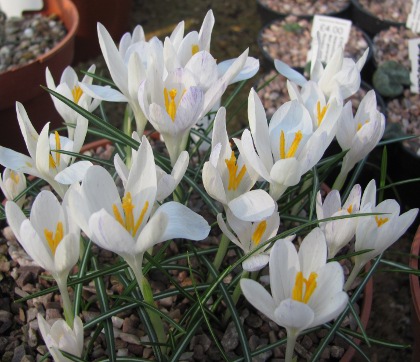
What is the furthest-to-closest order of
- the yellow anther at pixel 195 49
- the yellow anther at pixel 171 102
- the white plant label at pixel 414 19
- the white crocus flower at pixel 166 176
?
the white plant label at pixel 414 19 < the yellow anther at pixel 195 49 < the yellow anther at pixel 171 102 < the white crocus flower at pixel 166 176

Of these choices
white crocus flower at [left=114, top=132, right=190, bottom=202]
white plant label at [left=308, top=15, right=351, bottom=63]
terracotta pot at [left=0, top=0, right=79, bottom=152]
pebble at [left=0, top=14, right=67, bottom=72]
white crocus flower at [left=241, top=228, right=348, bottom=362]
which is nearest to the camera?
white crocus flower at [left=241, top=228, right=348, bottom=362]

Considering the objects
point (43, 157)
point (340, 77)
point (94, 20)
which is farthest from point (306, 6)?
point (43, 157)

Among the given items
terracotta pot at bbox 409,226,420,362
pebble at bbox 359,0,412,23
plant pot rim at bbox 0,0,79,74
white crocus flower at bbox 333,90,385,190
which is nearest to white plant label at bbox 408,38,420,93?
pebble at bbox 359,0,412,23

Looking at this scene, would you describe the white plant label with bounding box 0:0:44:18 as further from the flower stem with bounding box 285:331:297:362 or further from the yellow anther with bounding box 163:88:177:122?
the flower stem with bounding box 285:331:297:362

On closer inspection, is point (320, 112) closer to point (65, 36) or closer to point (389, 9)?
point (65, 36)

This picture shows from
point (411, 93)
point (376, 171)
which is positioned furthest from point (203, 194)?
point (411, 93)

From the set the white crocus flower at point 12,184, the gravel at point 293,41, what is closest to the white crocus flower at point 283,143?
the white crocus flower at point 12,184

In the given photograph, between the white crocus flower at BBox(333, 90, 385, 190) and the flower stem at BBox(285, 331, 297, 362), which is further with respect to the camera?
the white crocus flower at BBox(333, 90, 385, 190)

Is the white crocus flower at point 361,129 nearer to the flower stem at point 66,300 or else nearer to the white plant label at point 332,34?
the flower stem at point 66,300
